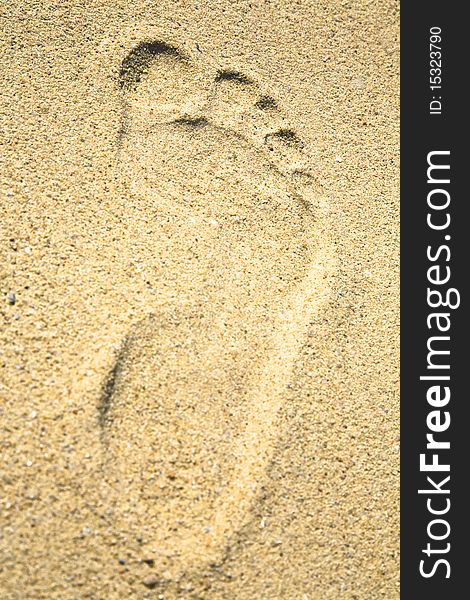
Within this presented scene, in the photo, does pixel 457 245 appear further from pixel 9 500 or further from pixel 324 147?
pixel 9 500

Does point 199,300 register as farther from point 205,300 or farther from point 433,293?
point 433,293

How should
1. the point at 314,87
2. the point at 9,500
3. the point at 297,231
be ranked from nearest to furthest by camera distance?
the point at 9,500, the point at 297,231, the point at 314,87

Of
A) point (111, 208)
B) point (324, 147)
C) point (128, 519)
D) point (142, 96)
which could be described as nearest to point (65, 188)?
point (111, 208)

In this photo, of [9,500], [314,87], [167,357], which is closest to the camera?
[9,500]

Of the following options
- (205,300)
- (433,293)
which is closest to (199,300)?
(205,300)
